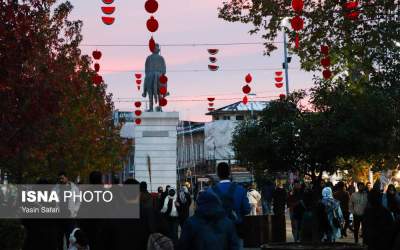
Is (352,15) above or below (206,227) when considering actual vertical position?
above

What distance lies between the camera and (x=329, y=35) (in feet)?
71.8

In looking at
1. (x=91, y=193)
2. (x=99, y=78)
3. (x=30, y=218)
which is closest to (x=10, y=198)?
(x=91, y=193)

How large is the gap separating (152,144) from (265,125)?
63.9 ft

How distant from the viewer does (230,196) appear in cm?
1131

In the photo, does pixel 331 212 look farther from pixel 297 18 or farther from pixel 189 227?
pixel 189 227

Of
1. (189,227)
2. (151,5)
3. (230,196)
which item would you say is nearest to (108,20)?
(151,5)

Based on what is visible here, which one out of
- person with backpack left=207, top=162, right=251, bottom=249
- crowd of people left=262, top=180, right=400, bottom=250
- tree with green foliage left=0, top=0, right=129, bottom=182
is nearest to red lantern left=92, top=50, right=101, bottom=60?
tree with green foliage left=0, top=0, right=129, bottom=182

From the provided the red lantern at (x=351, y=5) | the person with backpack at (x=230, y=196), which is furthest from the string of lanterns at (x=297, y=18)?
the person with backpack at (x=230, y=196)

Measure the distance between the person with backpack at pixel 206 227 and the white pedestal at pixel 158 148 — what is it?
1615 inches

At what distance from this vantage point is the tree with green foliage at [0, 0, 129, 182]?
16.3 metres

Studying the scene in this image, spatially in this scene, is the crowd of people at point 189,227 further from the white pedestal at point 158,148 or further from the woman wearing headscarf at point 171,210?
the white pedestal at point 158,148

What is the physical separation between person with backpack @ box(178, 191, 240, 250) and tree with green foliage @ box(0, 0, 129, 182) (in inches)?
321

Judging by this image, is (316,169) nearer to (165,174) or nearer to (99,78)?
(99,78)

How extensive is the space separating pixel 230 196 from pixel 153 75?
38.2 meters
